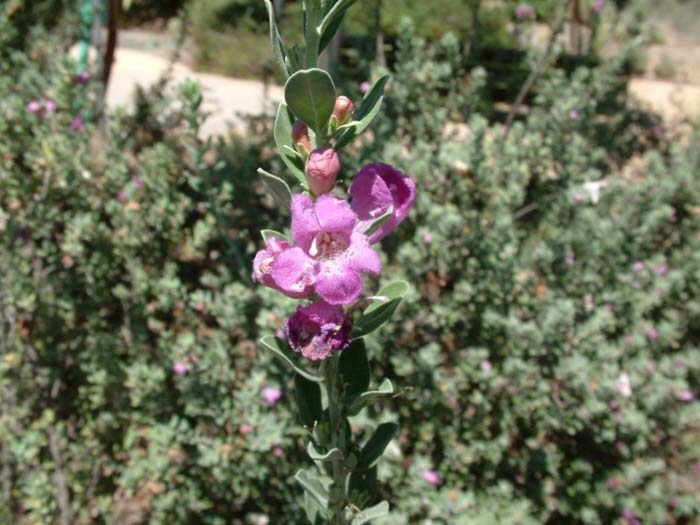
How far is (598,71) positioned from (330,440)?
3.69 meters

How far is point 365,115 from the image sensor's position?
998 mm

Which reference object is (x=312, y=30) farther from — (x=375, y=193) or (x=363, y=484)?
(x=363, y=484)

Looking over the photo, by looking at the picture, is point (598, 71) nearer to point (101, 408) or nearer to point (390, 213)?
point (101, 408)

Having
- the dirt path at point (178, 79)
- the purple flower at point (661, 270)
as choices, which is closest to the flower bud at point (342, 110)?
the purple flower at point (661, 270)

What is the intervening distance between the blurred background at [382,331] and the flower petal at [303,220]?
1418mm

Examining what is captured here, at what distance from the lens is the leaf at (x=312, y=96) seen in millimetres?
867

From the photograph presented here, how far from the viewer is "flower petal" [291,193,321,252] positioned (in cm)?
89

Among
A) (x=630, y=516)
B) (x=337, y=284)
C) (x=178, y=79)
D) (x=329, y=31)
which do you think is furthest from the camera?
(x=178, y=79)

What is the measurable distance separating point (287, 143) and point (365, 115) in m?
0.13

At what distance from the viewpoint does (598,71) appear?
408 centimetres

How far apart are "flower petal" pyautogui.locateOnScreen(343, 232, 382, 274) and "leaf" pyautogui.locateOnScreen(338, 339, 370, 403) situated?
241mm

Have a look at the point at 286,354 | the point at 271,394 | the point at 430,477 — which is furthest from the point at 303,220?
the point at 430,477

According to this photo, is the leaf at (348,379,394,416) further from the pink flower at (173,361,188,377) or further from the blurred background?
the pink flower at (173,361,188,377)

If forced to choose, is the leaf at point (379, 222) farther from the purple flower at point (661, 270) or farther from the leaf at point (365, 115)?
the purple flower at point (661, 270)
